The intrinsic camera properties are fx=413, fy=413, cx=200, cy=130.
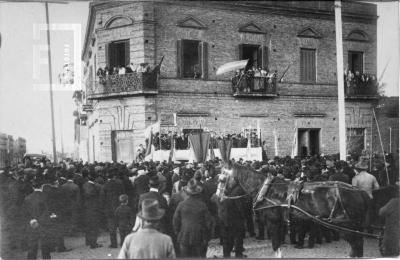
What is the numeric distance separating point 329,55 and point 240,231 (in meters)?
9.31

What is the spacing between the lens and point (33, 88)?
Answer: 29.4 feet

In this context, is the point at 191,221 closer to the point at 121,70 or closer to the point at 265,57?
the point at 121,70

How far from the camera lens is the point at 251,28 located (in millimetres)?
15070

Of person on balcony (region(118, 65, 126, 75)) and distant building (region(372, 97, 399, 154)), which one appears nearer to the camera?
distant building (region(372, 97, 399, 154))

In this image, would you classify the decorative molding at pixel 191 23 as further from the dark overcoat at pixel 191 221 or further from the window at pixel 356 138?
the dark overcoat at pixel 191 221

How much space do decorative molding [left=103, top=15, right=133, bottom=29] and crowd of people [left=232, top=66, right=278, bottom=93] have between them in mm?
4225

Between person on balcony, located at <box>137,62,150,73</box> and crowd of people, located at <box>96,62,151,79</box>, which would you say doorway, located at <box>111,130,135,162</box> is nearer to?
crowd of people, located at <box>96,62,151,79</box>

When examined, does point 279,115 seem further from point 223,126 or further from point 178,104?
point 178,104

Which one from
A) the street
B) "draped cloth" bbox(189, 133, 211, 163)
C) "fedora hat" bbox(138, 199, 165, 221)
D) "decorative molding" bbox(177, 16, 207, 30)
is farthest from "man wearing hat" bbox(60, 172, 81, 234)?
"decorative molding" bbox(177, 16, 207, 30)

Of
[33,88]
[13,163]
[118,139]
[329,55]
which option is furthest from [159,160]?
[329,55]

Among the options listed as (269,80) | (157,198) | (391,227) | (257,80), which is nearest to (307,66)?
(269,80)

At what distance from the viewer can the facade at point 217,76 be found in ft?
46.8

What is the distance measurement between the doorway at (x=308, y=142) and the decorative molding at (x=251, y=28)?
154 inches

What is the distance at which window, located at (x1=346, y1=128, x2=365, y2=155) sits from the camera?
1380 cm
